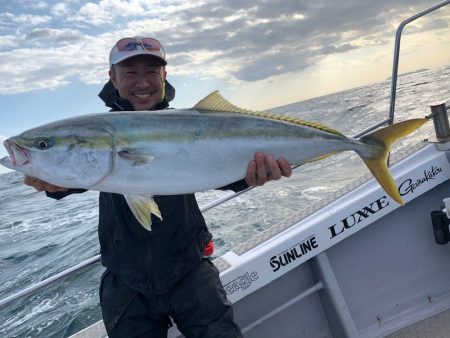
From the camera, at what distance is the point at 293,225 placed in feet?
11.0

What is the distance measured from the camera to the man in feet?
7.63

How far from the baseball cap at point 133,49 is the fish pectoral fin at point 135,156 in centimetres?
90

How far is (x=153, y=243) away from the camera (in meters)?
2.36

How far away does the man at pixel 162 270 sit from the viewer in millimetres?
2324

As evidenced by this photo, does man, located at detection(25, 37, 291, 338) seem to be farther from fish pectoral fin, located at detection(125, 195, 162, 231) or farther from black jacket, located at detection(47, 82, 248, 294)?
fish pectoral fin, located at detection(125, 195, 162, 231)

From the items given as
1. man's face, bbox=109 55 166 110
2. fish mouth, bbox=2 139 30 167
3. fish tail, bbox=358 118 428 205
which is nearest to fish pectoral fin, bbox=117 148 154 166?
fish mouth, bbox=2 139 30 167

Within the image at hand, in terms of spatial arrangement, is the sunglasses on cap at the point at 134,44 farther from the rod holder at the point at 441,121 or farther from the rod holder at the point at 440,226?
the rod holder at the point at 440,226

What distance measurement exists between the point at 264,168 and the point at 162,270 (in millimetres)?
882

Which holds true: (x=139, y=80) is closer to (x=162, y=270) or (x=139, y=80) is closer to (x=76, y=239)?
(x=162, y=270)

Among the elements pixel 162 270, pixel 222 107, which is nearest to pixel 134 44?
pixel 222 107

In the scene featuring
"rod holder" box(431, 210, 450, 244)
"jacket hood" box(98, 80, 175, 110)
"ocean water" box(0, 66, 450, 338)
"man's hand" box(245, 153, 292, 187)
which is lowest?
"ocean water" box(0, 66, 450, 338)

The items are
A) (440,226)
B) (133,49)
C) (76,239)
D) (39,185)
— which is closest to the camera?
(39,185)

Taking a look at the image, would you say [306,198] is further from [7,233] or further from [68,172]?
[7,233]

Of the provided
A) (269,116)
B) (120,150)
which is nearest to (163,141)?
(120,150)
